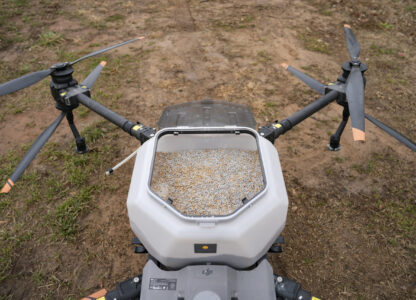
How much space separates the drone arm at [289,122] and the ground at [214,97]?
247 cm

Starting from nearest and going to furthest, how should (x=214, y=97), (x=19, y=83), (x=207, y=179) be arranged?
1. (x=207, y=179)
2. (x=19, y=83)
3. (x=214, y=97)

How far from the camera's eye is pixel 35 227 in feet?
21.8

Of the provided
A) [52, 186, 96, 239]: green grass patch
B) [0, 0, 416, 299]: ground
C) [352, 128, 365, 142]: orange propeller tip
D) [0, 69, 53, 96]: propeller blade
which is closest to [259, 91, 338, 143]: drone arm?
[352, 128, 365, 142]: orange propeller tip

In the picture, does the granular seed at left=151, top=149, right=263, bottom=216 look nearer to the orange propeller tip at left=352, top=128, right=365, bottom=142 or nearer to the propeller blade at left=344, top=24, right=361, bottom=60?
the orange propeller tip at left=352, top=128, right=365, bottom=142

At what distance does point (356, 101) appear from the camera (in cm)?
459

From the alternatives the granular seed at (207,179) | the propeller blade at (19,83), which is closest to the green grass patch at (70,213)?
the propeller blade at (19,83)

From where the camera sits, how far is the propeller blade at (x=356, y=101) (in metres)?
3.81

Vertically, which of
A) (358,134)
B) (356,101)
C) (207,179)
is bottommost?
(207,179)

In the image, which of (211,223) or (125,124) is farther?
(125,124)

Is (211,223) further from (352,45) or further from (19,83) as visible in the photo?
(352,45)

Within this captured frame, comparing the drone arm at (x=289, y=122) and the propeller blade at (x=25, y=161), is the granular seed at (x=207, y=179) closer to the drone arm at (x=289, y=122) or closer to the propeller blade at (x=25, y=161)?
the drone arm at (x=289, y=122)

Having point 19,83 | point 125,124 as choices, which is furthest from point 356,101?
point 19,83

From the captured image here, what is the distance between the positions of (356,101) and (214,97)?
5.79 m

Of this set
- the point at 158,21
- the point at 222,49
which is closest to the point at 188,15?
the point at 158,21
